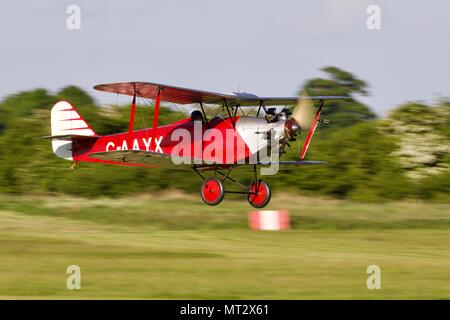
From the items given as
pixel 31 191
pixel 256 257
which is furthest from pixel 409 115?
pixel 256 257

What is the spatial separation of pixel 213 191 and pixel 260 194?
5.52 ft

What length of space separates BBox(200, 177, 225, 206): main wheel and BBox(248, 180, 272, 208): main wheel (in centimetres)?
143

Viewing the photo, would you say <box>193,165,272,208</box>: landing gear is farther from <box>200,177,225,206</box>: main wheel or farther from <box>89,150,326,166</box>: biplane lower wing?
<box>89,150,326,166</box>: biplane lower wing

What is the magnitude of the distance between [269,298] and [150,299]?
1.85 metres

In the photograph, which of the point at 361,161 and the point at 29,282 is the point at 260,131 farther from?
the point at 361,161

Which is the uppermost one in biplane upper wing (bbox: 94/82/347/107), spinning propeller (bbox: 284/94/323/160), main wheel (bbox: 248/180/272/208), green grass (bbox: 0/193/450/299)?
biplane upper wing (bbox: 94/82/347/107)

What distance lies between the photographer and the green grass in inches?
555

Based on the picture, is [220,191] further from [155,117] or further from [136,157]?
[155,117]

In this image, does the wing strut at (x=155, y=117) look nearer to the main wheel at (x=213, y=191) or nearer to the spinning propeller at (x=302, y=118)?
the main wheel at (x=213, y=191)

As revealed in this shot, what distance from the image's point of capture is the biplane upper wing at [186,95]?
2094 centimetres

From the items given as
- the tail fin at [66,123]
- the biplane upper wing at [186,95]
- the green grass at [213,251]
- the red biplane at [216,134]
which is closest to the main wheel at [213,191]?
the red biplane at [216,134]

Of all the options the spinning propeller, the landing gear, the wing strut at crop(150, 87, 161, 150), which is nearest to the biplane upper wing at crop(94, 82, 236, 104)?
the wing strut at crop(150, 87, 161, 150)
